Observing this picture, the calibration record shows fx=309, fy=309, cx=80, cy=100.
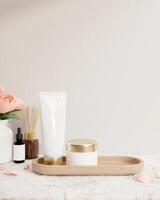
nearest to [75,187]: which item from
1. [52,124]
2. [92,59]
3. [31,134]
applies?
[52,124]

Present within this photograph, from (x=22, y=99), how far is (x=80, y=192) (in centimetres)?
49

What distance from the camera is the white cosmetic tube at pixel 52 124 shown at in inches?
34.8

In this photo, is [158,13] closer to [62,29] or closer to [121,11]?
[121,11]

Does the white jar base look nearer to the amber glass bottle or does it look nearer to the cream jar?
the cream jar

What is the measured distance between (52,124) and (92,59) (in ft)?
1.00

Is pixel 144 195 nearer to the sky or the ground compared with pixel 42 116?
nearer to the ground

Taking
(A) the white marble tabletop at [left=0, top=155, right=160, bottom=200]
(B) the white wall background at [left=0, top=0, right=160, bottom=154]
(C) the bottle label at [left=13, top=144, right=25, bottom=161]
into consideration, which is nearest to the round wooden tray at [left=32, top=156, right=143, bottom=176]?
(A) the white marble tabletop at [left=0, top=155, right=160, bottom=200]

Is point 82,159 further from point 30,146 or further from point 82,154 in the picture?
Answer: point 30,146

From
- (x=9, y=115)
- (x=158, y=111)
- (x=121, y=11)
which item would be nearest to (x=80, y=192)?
(x=9, y=115)

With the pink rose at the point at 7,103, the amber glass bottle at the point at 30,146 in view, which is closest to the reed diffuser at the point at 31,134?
the amber glass bottle at the point at 30,146

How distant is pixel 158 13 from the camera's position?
1066 mm

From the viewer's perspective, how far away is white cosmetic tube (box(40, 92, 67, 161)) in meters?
0.88

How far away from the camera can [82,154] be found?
2.72ft

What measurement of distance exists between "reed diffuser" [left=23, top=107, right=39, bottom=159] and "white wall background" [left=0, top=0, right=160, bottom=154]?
5 centimetres
